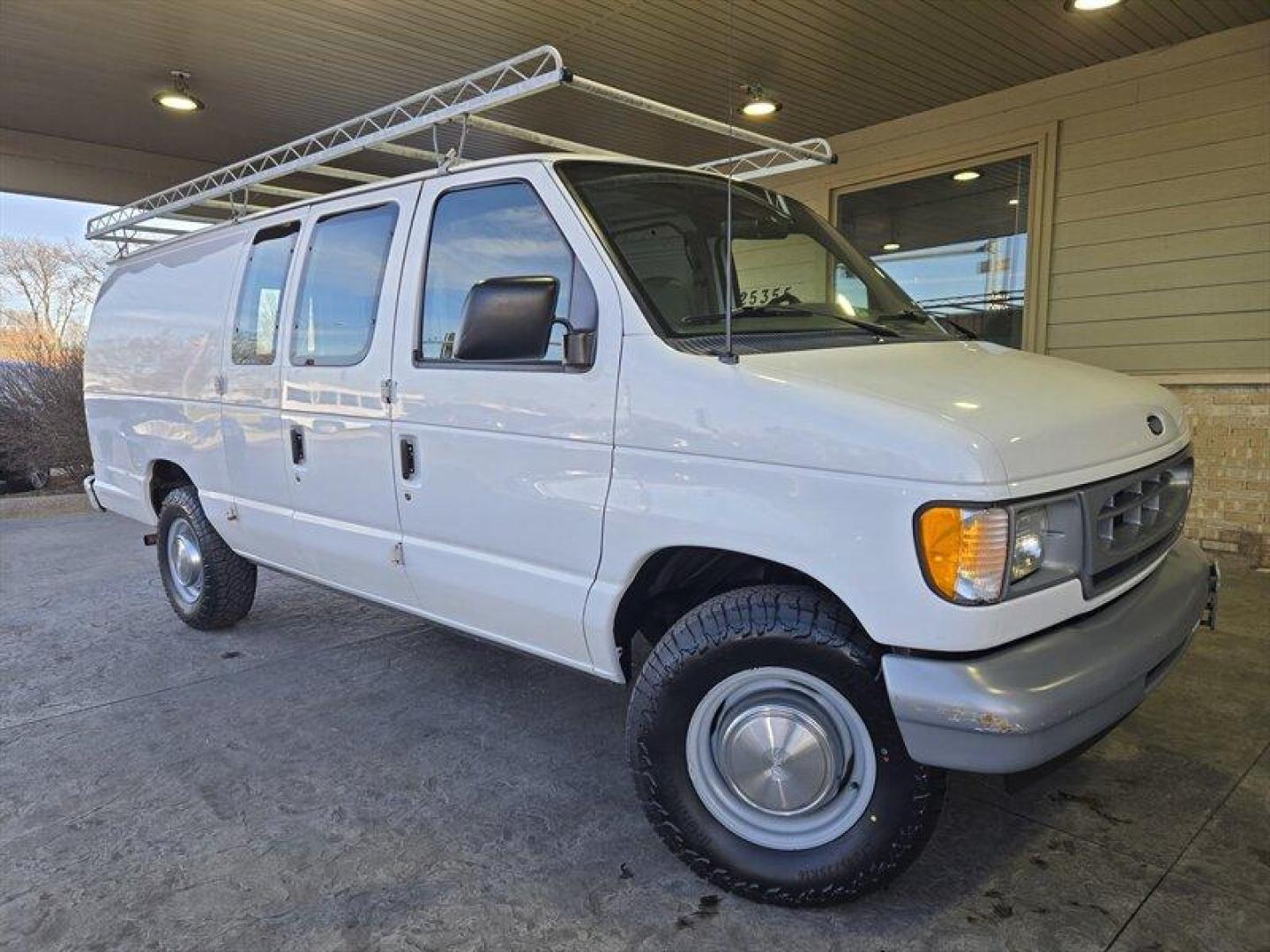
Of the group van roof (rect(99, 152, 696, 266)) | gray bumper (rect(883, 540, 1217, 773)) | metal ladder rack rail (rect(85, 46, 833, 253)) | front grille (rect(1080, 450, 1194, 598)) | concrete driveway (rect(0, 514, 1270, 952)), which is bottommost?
concrete driveway (rect(0, 514, 1270, 952))

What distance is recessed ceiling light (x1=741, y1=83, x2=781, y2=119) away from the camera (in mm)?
6848

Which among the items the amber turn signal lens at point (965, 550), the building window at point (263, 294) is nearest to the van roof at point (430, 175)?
the building window at point (263, 294)

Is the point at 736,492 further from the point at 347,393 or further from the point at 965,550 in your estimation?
the point at 347,393

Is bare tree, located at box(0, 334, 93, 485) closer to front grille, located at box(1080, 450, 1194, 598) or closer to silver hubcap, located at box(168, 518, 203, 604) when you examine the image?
silver hubcap, located at box(168, 518, 203, 604)

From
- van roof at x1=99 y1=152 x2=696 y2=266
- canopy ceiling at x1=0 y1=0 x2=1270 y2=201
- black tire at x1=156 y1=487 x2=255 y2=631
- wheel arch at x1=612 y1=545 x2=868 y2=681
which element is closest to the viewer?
wheel arch at x1=612 y1=545 x2=868 y2=681

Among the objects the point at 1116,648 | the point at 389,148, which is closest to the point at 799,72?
the point at 389,148

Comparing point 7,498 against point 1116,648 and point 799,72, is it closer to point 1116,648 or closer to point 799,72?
point 799,72

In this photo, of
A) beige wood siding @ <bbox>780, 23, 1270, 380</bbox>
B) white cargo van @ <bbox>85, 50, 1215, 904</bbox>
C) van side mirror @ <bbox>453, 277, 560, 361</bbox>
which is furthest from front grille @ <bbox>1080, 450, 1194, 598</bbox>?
beige wood siding @ <bbox>780, 23, 1270, 380</bbox>

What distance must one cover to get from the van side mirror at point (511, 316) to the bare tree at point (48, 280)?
11418 mm

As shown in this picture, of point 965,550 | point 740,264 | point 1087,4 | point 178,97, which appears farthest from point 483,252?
point 178,97

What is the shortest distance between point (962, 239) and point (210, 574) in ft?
21.2

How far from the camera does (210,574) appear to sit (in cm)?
460

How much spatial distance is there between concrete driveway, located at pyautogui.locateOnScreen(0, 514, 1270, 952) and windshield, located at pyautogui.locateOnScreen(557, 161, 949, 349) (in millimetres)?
1652

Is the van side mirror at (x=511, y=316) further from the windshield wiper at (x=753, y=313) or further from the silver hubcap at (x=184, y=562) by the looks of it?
the silver hubcap at (x=184, y=562)
